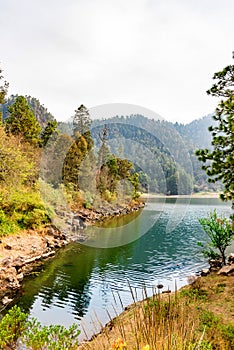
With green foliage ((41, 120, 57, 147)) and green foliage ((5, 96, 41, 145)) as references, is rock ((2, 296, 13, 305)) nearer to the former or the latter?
green foliage ((5, 96, 41, 145))

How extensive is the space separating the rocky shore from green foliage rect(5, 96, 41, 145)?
743 cm

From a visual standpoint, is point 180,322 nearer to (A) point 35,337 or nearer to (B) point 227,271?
(A) point 35,337

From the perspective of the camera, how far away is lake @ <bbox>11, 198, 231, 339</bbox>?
10234mm

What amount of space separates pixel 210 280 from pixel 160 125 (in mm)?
121561

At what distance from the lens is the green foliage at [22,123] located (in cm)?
2708

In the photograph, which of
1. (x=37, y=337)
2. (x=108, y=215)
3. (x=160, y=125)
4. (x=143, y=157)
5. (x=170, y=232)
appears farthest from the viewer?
(x=160, y=125)

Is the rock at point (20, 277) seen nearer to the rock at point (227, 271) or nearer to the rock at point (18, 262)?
the rock at point (18, 262)

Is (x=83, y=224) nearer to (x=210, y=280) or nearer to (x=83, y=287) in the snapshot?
(x=83, y=287)

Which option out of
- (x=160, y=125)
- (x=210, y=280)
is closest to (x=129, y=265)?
(x=210, y=280)

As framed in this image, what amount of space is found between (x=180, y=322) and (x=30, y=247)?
610 inches

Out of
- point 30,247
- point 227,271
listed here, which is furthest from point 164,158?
point 227,271

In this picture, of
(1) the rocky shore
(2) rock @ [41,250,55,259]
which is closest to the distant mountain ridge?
(1) the rocky shore

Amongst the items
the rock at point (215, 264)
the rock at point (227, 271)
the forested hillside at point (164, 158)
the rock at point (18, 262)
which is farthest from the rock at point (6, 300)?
the forested hillside at point (164, 158)

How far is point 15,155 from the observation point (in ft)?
47.8
